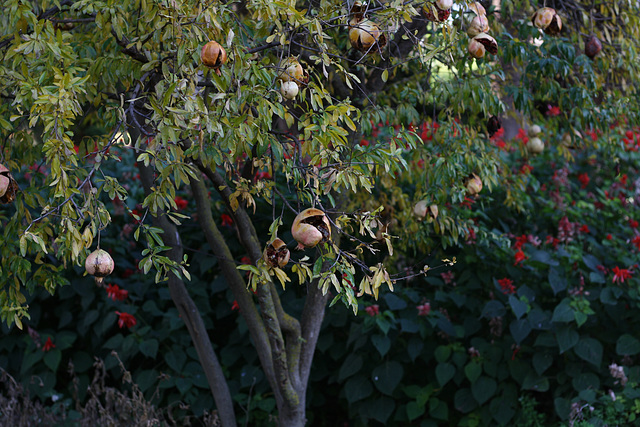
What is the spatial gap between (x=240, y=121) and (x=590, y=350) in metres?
2.42

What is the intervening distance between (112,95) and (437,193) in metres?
1.41

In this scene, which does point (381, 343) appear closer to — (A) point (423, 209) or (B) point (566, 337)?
(B) point (566, 337)

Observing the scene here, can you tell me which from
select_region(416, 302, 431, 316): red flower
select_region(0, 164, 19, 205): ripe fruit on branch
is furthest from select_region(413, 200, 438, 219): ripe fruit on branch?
select_region(0, 164, 19, 205): ripe fruit on branch

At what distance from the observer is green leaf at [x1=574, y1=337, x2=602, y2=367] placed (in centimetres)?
332

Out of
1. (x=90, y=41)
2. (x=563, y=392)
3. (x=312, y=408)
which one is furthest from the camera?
(x=312, y=408)

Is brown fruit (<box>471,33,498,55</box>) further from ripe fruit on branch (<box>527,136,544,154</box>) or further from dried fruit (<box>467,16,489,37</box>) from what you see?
ripe fruit on branch (<box>527,136,544,154</box>)

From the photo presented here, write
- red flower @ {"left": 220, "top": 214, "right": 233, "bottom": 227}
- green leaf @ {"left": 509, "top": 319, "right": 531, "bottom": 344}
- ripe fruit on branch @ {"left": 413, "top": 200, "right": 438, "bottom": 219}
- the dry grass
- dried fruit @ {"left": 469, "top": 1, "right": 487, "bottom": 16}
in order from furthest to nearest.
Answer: red flower @ {"left": 220, "top": 214, "right": 233, "bottom": 227}
green leaf @ {"left": 509, "top": 319, "right": 531, "bottom": 344}
the dry grass
ripe fruit on branch @ {"left": 413, "top": 200, "right": 438, "bottom": 219}
dried fruit @ {"left": 469, "top": 1, "right": 487, "bottom": 16}

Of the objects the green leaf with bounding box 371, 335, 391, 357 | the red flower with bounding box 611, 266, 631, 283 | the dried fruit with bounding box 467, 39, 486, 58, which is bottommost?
the green leaf with bounding box 371, 335, 391, 357

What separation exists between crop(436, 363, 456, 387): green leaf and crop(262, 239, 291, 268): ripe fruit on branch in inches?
77.5

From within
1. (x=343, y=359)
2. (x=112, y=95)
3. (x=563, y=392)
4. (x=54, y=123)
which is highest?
(x=54, y=123)

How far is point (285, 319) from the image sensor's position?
9.75 feet

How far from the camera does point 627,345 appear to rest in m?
3.34

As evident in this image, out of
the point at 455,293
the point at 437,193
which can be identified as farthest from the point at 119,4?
the point at 455,293

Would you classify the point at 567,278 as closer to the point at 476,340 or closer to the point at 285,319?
the point at 476,340
